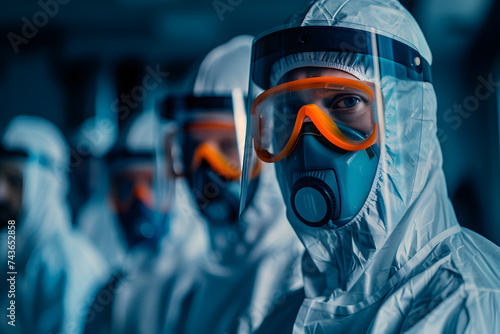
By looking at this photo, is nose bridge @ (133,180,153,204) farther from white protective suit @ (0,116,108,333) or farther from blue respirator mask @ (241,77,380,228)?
blue respirator mask @ (241,77,380,228)

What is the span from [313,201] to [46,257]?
237 centimetres

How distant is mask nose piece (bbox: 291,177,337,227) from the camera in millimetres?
1009

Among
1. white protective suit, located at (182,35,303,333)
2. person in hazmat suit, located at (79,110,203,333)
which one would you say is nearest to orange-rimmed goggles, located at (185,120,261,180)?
white protective suit, located at (182,35,303,333)

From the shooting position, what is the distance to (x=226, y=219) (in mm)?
1880

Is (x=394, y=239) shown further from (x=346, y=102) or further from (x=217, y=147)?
(x=217, y=147)

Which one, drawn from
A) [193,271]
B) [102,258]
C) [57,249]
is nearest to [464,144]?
[193,271]

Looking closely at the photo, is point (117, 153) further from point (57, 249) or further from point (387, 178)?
point (387, 178)

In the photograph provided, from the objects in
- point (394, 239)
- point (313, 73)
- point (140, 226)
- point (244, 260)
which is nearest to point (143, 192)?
point (140, 226)

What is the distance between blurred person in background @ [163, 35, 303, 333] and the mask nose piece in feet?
2.11

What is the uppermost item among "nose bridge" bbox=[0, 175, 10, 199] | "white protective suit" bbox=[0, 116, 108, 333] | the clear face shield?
the clear face shield

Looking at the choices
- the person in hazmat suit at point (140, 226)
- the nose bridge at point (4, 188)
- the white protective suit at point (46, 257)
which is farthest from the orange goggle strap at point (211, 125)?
the nose bridge at point (4, 188)

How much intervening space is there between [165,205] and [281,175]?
68.7 inches

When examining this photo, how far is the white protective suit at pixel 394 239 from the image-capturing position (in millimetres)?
886

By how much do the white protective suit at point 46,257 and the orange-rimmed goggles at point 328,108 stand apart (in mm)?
1914
